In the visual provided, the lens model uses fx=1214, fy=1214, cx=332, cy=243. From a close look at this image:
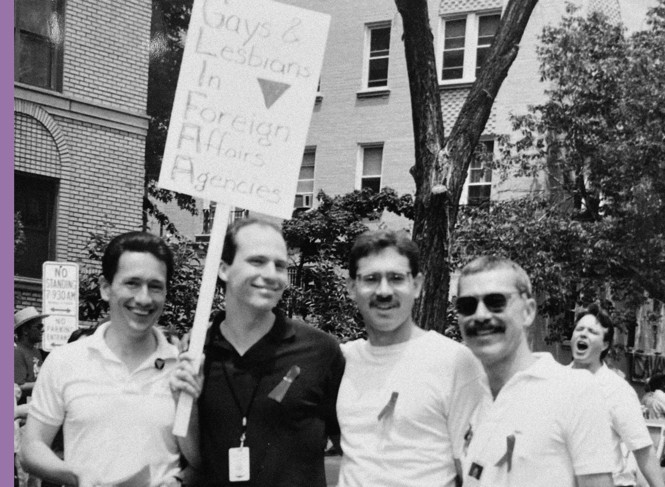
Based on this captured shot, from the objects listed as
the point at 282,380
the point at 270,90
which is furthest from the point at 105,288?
the point at 270,90

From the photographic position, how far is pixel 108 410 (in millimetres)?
4816

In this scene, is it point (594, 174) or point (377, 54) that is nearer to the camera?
point (594, 174)

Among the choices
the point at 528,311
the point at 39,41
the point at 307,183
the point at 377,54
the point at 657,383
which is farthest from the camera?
the point at 307,183

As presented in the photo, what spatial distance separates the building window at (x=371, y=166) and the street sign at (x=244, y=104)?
2613cm

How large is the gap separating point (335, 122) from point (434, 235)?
2189 cm

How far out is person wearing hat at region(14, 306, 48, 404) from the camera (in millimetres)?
11312

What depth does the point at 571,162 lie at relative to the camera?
25578 mm

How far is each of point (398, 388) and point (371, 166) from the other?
27.1m

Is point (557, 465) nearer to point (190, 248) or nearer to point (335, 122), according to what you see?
point (190, 248)

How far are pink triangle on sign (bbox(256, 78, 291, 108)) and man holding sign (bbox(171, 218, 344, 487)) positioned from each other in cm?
53

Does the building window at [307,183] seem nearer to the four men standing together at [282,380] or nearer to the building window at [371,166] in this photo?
the building window at [371,166]

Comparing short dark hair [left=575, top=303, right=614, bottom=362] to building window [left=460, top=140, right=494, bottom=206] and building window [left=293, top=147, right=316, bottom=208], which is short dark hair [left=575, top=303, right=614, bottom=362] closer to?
building window [left=460, top=140, right=494, bottom=206]

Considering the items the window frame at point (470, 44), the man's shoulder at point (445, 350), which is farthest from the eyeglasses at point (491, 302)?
the window frame at point (470, 44)

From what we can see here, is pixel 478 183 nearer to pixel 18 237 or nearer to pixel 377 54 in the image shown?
pixel 377 54
